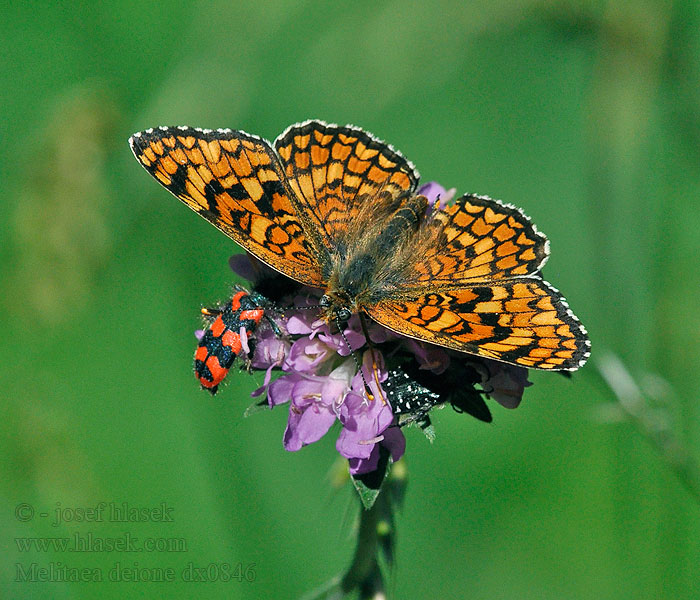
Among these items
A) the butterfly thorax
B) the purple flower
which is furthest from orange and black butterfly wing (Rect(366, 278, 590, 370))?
the purple flower

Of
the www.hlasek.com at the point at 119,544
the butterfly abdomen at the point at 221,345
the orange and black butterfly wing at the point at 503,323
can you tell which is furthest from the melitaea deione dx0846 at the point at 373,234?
the www.hlasek.com at the point at 119,544

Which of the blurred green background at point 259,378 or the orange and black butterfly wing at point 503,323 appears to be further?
the blurred green background at point 259,378

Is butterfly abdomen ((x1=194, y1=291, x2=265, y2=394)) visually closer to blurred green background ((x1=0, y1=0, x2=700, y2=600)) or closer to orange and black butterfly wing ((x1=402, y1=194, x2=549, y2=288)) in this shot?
orange and black butterfly wing ((x1=402, y1=194, x2=549, y2=288))

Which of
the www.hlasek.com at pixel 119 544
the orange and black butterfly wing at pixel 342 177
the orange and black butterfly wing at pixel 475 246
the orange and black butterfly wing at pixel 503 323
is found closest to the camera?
the orange and black butterfly wing at pixel 503 323

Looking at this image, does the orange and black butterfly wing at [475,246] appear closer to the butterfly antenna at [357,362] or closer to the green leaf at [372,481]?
the butterfly antenna at [357,362]

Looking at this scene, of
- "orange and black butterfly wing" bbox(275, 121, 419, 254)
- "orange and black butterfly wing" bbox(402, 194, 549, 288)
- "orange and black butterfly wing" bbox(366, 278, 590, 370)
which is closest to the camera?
"orange and black butterfly wing" bbox(366, 278, 590, 370)

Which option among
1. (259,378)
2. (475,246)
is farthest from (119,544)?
(475,246)

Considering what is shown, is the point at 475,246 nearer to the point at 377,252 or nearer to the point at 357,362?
the point at 377,252

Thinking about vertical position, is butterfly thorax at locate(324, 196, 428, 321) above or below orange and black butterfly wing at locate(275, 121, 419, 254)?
below
